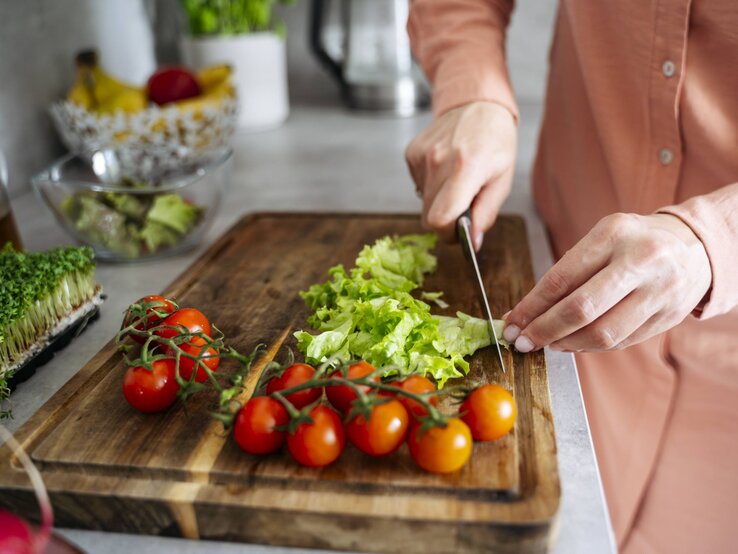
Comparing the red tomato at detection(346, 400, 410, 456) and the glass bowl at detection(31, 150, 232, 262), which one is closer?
the red tomato at detection(346, 400, 410, 456)

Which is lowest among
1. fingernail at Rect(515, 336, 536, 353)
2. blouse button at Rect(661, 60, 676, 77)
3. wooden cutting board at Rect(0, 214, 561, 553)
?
wooden cutting board at Rect(0, 214, 561, 553)

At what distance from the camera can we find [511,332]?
107 cm

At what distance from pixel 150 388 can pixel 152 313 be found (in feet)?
0.64

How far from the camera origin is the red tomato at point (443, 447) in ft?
2.65

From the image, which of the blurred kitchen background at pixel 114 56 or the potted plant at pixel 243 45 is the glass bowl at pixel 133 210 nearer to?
the blurred kitchen background at pixel 114 56

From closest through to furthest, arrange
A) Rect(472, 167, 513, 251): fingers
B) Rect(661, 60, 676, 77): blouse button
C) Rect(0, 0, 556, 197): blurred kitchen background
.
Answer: Rect(661, 60, 676, 77): blouse button, Rect(472, 167, 513, 251): fingers, Rect(0, 0, 556, 197): blurred kitchen background

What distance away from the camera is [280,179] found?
85.9 inches

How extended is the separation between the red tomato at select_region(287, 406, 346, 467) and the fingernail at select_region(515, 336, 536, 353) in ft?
1.09

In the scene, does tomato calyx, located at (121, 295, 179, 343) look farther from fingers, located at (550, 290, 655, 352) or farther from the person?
fingers, located at (550, 290, 655, 352)

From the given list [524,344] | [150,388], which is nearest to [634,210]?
[524,344]

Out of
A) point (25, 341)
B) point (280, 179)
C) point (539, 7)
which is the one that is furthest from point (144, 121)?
point (539, 7)

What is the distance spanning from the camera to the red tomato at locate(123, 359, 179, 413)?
3.09 feet

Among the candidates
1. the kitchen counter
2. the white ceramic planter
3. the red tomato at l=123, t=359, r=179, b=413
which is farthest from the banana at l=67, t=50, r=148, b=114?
the red tomato at l=123, t=359, r=179, b=413

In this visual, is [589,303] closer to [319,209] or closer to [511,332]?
[511,332]
